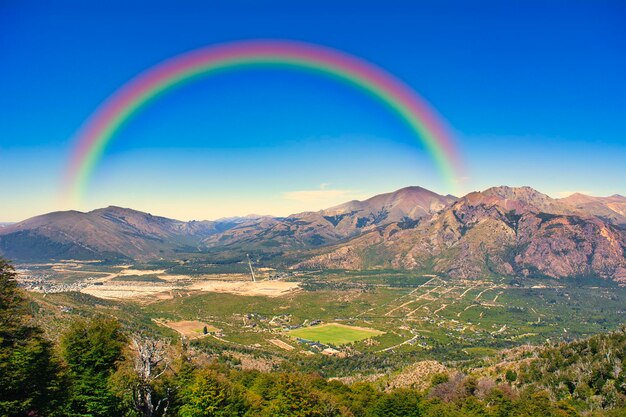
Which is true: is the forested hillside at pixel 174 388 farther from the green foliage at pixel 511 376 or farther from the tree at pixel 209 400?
the green foliage at pixel 511 376

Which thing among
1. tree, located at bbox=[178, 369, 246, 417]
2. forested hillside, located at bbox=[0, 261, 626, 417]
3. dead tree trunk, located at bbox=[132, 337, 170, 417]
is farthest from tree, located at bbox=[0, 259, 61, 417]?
tree, located at bbox=[178, 369, 246, 417]

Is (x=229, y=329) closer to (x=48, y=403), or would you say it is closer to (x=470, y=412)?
(x=470, y=412)

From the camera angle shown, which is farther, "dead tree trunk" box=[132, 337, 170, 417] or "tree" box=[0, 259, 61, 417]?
"dead tree trunk" box=[132, 337, 170, 417]

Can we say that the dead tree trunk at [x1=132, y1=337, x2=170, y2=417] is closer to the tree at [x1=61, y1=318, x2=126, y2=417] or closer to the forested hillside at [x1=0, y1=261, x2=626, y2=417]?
the forested hillside at [x1=0, y1=261, x2=626, y2=417]

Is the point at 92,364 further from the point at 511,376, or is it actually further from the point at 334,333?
the point at 334,333

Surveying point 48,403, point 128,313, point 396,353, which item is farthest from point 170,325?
point 48,403
